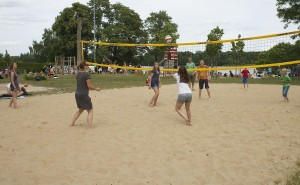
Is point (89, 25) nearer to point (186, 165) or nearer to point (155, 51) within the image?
point (155, 51)

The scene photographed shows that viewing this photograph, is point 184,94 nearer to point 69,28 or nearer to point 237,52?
point 237,52

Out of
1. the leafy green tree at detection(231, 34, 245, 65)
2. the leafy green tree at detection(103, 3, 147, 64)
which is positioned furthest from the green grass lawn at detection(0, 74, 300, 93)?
the leafy green tree at detection(103, 3, 147, 64)

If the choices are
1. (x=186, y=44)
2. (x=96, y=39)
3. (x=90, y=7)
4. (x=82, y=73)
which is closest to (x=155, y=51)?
(x=96, y=39)

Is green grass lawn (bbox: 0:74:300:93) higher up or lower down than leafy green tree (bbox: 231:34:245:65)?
lower down

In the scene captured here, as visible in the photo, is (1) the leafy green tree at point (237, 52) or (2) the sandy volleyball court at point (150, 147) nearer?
(2) the sandy volleyball court at point (150, 147)

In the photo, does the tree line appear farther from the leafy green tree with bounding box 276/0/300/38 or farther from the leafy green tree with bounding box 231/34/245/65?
the leafy green tree with bounding box 276/0/300/38

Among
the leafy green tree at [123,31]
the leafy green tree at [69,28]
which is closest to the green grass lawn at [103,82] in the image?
the leafy green tree at [69,28]

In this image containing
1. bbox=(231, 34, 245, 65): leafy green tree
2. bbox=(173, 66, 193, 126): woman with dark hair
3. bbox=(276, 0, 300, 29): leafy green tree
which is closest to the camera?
bbox=(173, 66, 193, 126): woman with dark hair

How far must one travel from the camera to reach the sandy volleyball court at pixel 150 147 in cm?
429

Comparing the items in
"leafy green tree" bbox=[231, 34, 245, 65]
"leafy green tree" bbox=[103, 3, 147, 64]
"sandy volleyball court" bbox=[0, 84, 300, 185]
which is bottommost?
"sandy volleyball court" bbox=[0, 84, 300, 185]

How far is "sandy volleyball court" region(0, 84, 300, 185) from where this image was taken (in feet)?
14.1

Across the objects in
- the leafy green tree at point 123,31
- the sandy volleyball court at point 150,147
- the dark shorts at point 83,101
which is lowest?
the sandy volleyball court at point 150,147

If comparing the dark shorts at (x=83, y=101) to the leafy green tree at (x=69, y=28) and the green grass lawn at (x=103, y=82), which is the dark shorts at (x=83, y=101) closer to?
the green grass lawn at (x=103, y=82)

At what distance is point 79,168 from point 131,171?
77 centimetres
